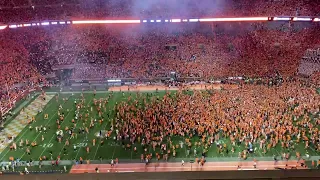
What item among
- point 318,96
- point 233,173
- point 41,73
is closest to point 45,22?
point 41,73

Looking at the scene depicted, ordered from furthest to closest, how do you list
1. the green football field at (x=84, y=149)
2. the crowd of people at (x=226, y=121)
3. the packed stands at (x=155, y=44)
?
the packed stands at (x=155, y=44) < the crowd of people at (x=226, y=121) < the green football field at (x=84, y=149)

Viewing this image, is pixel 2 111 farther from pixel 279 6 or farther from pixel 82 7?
pixel 279 6

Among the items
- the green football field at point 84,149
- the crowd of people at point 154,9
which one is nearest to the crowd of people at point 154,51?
the crowd of people at point 154,9

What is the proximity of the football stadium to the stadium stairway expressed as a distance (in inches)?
2.7

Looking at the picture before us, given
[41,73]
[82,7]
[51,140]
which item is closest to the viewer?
[51,140]

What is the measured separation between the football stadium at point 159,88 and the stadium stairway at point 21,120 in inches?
2.7

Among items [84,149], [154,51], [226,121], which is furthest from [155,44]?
[84,149]

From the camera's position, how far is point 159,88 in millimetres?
31375

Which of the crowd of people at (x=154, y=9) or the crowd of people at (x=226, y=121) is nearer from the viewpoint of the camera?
the crowd of people at (x=226, y=121)

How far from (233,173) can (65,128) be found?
20.2m

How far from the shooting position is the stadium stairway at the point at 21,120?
22.1 m

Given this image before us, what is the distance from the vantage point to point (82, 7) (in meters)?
42.5

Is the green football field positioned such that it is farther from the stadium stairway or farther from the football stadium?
the stadium stairway

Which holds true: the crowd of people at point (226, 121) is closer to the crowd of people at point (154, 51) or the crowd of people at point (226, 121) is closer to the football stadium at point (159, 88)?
the football stadium at point (159, 88)
